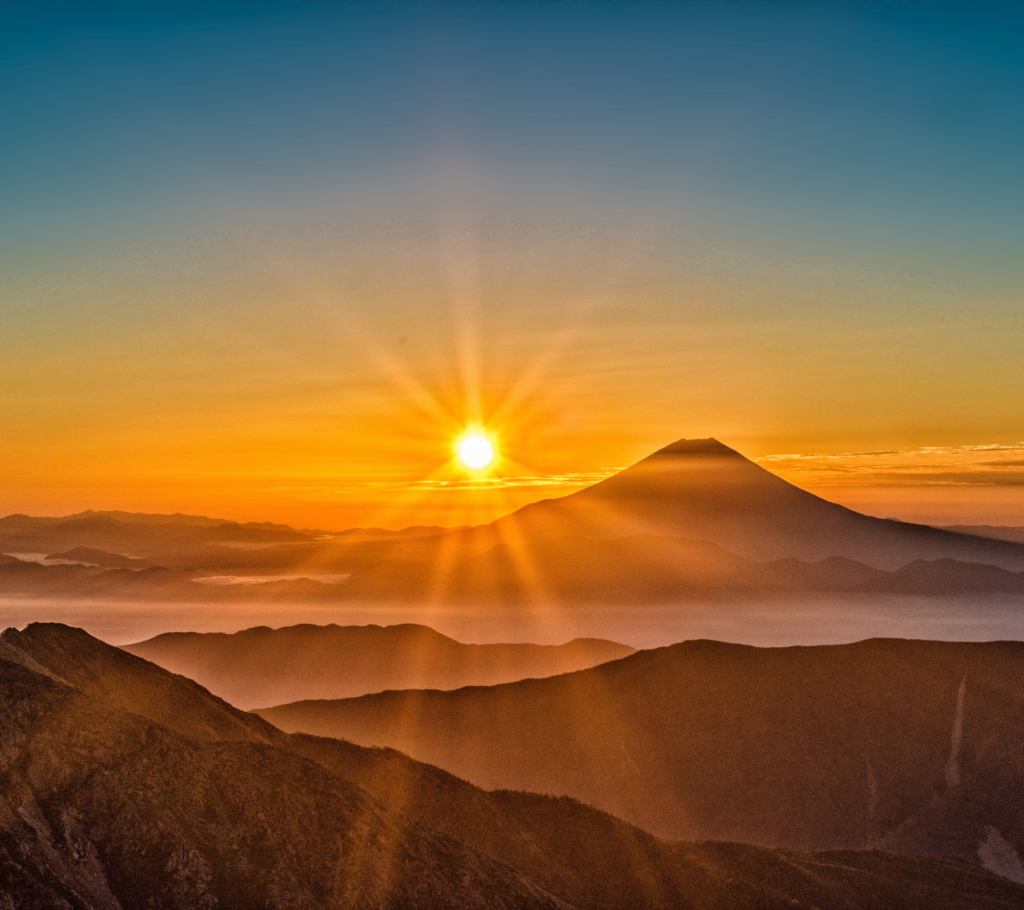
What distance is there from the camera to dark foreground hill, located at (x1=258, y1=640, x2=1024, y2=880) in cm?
6481

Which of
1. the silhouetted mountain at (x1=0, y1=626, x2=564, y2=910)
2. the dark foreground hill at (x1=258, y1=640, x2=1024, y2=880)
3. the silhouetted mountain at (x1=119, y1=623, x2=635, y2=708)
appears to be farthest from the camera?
the silhouetted mountain at (x1=119, y1=623, x2=635, y2=708)

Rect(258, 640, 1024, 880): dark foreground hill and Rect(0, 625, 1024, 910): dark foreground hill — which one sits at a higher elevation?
Rect(0, 625, 1024, 910): dark foreground hill

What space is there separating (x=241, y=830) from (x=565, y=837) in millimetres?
19589

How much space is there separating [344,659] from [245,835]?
128 m

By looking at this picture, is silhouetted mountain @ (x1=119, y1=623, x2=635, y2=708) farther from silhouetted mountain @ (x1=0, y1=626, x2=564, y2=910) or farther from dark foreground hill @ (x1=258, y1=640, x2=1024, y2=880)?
silhouetted mountain @ (x1=0, y1=626, x2=564, y2=910)

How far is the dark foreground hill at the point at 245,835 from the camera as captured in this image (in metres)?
25.8

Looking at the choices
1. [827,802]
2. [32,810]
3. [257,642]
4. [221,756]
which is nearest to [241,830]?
[221,756]

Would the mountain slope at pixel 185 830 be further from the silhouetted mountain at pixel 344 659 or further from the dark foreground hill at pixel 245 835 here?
the silhouetted mountain at pixel 344 659

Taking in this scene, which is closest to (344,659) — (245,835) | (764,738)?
(764,738)

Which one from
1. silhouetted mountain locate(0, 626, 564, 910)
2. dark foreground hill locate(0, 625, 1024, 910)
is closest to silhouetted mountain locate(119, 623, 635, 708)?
dark foreground hill locate(0, 625, 1024, 910)

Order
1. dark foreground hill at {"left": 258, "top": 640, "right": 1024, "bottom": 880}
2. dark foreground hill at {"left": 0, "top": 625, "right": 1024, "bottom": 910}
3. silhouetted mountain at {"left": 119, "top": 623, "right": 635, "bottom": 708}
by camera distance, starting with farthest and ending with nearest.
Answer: silhouetted mountain at {"left": 119, "top": 623, "right": 635, "bottom": 708} → dark foreground hill at {"left": 258, "top": 640, "right": 1024, "bottom": 880} → dark foreground hill at {"left": 0, "top": 625, "right": 1024, "bottom": 910}

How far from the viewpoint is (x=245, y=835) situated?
28.2m

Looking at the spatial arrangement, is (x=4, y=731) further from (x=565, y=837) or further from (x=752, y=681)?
(x=752, y=681)

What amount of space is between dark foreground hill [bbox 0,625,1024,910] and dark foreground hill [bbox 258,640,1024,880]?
21317 mm
